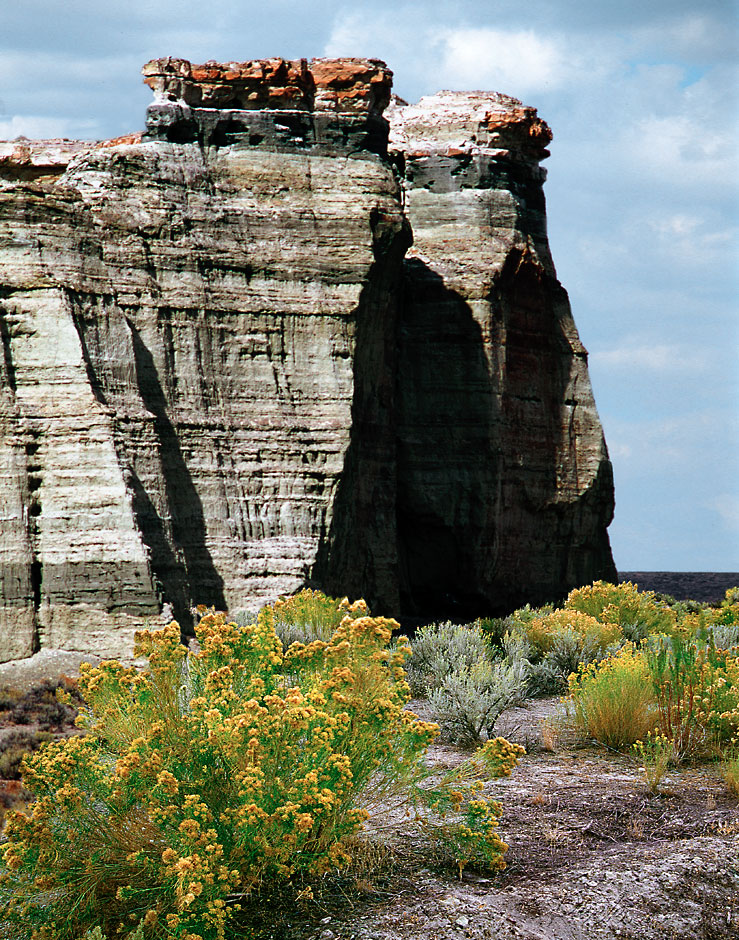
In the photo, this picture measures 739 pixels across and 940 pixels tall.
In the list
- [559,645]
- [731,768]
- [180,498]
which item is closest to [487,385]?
[180,498]

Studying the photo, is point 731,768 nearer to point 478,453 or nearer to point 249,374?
point 249,374

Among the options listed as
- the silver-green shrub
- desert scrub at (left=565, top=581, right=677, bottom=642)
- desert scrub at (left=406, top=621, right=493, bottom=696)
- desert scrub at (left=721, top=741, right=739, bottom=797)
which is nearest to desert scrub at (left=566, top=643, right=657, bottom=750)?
desert scrub at (left=721, top=741, right=739, bottom=797)

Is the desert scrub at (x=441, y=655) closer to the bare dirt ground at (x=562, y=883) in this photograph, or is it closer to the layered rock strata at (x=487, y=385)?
the bare dirt ground at (x=562, y=883)

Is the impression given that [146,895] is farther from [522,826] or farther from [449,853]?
[522,826]

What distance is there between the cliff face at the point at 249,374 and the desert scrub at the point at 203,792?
10.8m

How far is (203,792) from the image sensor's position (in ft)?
19.3

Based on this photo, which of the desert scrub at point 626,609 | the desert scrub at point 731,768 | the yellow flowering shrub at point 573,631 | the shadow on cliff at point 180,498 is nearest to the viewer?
the desert scrub at point 731,768

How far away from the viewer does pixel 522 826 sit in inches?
293

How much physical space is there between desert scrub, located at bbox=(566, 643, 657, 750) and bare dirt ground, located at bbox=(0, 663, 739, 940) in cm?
119

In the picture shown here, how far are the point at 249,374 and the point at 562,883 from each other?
15.0 m

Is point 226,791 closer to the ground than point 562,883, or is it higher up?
higher up

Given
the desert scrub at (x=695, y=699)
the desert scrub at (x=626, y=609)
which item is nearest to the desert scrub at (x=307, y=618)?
the desert scrub at (x=626, y=609)

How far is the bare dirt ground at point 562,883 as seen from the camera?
231 inches

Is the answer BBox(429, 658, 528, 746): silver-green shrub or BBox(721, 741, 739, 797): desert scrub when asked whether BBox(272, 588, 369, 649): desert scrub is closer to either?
BBox(429, 658, 528, 746): silver-green shrub
